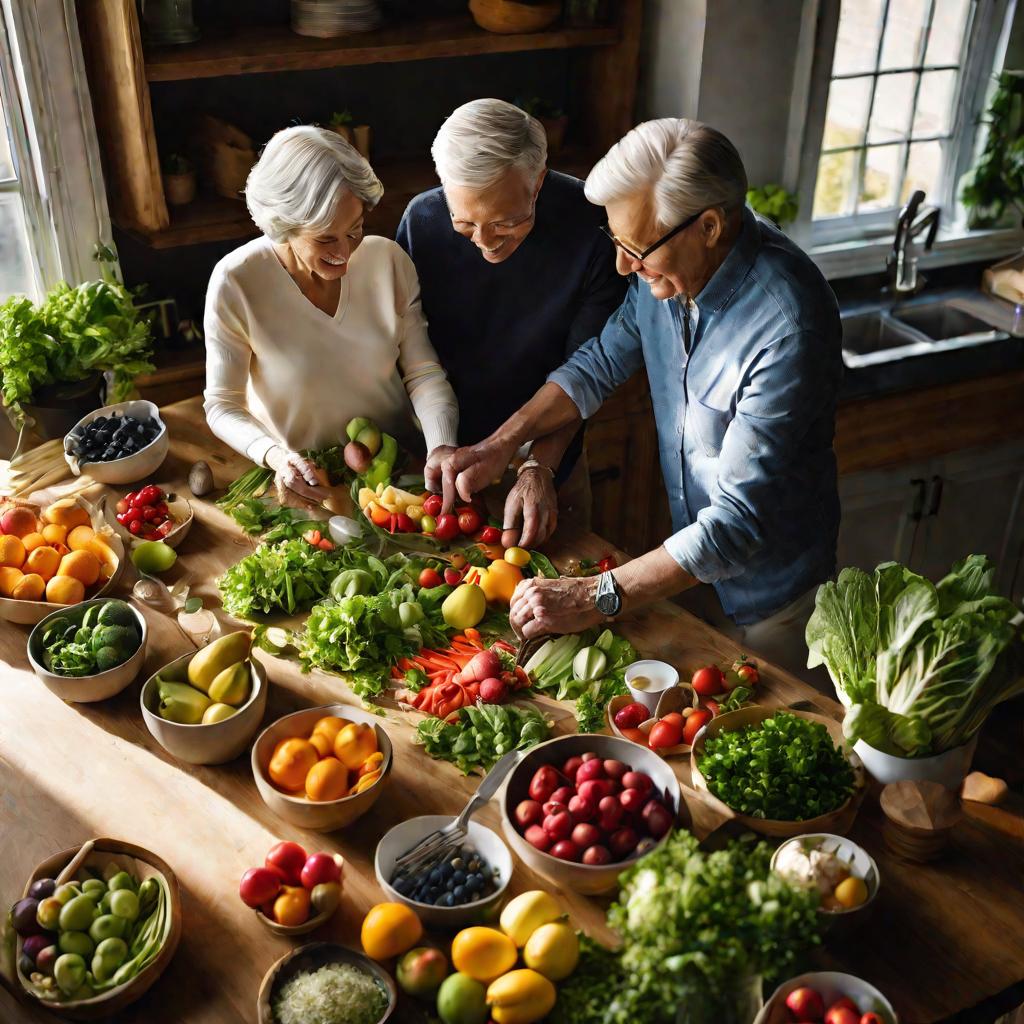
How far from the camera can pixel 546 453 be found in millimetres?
2969

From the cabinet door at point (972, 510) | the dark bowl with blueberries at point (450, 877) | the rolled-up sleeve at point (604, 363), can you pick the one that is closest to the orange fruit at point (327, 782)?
the dark bowl with blueberries at point (450, 877)

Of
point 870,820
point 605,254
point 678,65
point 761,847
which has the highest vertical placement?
point 678,65

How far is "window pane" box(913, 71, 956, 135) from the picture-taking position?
4.50 meters

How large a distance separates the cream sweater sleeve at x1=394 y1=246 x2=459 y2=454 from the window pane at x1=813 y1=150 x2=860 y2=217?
7.01 ft

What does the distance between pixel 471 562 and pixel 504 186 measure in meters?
0.87

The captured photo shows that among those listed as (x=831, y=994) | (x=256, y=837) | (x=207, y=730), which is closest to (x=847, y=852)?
(x=831, y=994)

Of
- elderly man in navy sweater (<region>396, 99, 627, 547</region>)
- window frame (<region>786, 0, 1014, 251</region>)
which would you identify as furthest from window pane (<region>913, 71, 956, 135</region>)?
elderly man in navy sweater (<region>396, 99, 627, 547</region>)

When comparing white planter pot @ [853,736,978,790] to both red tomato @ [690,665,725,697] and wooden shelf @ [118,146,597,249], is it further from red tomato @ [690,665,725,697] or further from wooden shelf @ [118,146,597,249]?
wooden shelf @ [118,146,597,249]

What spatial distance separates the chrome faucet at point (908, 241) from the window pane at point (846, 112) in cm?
35

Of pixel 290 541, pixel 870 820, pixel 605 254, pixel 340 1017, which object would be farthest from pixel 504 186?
pixel 340 1017

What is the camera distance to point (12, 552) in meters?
2.55

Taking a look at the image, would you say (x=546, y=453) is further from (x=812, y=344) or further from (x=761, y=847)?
(x=761, y=847)

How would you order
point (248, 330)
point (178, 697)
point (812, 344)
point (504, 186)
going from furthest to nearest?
1. point (248, 330)
2. point (504, 186)
3. point (812, 344)
4. point (178, 697)

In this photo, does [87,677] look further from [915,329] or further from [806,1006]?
[915,329]
